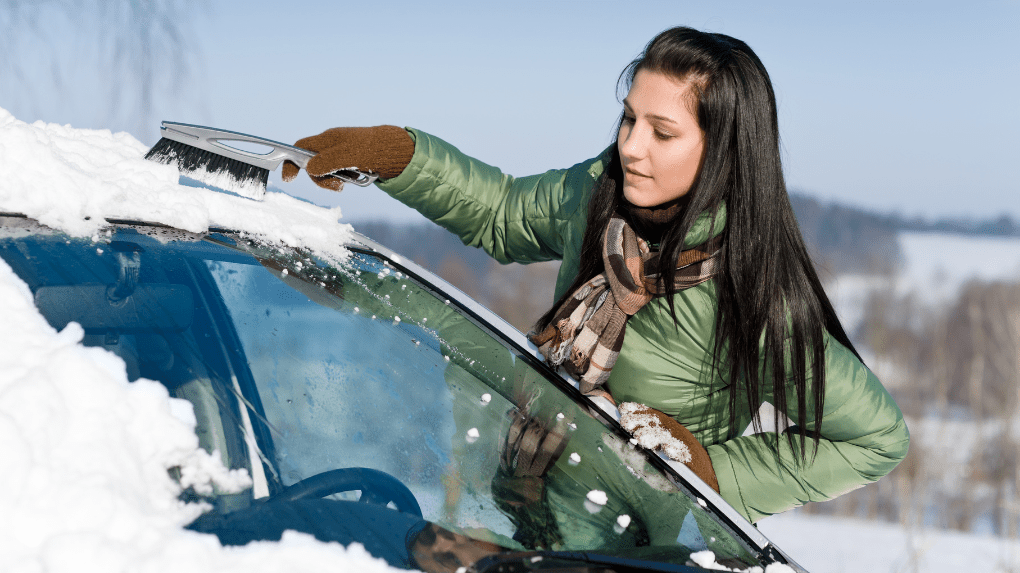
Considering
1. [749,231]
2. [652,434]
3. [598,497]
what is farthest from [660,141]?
[598,497]

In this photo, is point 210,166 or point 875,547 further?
point 875,547

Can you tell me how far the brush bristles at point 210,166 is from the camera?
1492mm

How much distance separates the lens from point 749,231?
55.2 inches

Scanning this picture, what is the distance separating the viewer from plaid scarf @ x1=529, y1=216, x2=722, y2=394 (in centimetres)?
143

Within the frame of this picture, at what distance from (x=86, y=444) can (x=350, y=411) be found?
379 millimetres

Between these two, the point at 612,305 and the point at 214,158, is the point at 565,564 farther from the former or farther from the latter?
the point at 214,158

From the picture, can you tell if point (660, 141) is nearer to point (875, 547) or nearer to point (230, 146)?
point (230, 146)

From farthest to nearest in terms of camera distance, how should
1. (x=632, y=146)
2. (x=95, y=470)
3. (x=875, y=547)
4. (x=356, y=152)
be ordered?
1. (x=875, y=547)
2. (x=356, y=152)
3. (x=632, y=146)
4. (x=95, y=470)

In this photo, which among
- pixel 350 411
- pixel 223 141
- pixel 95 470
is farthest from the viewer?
pixel 223 141

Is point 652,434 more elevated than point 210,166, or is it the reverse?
point 210,166

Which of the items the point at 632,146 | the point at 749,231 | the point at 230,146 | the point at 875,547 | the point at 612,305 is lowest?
the point at 875,547

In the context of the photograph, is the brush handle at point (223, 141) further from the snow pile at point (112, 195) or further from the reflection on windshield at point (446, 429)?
the reflection on windshield at point (446, 429)

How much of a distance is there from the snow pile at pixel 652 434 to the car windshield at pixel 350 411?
0.03 m

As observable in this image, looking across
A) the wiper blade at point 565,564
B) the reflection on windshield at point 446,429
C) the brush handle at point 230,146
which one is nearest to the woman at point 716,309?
the reflection on windshield at point 446,429
